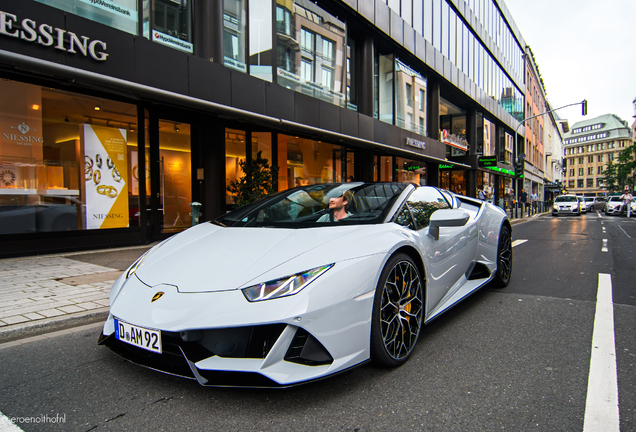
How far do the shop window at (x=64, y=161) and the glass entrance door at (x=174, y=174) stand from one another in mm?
827

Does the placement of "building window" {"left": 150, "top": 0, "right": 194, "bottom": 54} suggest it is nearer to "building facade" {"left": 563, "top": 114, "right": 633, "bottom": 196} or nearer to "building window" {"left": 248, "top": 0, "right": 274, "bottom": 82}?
"building window" {"left": 248, "top": 0, "right": 274, "bottom": 82}

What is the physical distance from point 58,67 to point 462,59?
2271 centimetres

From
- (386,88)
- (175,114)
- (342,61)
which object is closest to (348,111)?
(342,61)

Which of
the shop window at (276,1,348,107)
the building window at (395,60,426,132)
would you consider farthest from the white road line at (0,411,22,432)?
the building window at (395,60,426,132)

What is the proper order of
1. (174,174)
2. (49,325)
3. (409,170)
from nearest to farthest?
(49,325)
(174,174)
(409,170)

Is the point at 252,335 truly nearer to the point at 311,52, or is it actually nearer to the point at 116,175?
the point at 116,175

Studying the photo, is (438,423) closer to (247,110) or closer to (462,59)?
(247,110)

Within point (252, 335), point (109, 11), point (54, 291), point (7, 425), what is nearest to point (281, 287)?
point (252, 335)

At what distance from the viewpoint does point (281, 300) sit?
1868 mm

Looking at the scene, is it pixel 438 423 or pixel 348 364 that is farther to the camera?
pixel 348 364

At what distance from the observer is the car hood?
2.05 m

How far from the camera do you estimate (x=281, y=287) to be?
1.94 m

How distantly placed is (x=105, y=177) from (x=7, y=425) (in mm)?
7142

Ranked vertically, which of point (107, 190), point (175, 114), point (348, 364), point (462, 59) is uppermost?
point (462, 59)
